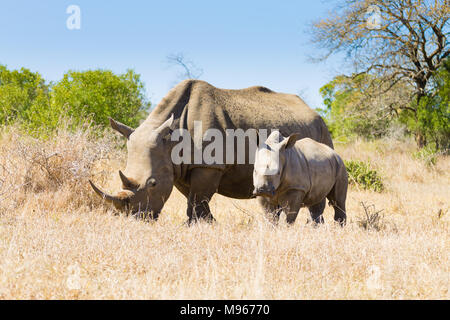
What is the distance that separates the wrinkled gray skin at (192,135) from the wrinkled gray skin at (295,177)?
75 centimetres

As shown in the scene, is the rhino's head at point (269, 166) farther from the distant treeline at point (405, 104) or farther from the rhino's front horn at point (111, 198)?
the distant treeline at point (405, 104)

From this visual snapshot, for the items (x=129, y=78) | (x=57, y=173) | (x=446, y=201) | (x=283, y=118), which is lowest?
(x=446, y=201)

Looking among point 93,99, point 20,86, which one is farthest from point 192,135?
point 20,86

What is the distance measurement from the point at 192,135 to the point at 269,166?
47.9 inches

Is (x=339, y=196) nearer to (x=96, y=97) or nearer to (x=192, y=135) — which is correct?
(x=192, y=135)

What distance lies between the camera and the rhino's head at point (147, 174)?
4621 mm

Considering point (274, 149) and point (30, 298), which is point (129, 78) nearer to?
point (274, 149)

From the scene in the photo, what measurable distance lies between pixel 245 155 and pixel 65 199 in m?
2.53

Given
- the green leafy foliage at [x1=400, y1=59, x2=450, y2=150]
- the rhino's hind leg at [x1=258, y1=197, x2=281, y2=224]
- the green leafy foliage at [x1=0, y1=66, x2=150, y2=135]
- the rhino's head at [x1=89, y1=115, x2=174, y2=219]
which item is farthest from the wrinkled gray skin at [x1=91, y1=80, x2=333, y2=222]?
the green leafy foliage at [x1=400, y1=59, x2=450, y2=150]

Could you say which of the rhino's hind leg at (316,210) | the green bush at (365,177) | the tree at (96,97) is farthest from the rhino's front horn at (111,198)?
the tree at (96,97)

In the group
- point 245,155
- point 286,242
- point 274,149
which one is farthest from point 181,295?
point 245,155

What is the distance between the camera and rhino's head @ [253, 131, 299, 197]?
4.29 metres

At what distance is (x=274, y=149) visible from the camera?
4500mm

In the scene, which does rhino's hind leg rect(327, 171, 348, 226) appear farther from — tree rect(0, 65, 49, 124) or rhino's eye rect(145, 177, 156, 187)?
tree rect(0, 65, 49, 124)
